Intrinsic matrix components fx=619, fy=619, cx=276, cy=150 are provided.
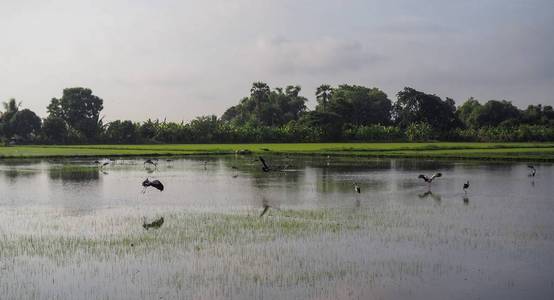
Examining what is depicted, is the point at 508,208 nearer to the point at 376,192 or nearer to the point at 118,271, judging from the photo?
the point at 376,192

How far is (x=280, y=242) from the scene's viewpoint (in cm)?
1432

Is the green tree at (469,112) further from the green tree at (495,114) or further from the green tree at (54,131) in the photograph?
the green tree at (54,131)

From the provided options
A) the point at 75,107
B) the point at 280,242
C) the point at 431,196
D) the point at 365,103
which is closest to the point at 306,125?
the point at 365,103

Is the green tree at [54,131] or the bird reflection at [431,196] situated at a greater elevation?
the green tree at [54,131]

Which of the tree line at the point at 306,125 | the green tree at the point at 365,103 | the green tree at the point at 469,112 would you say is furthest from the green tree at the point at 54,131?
the green tree at the point at 469,112

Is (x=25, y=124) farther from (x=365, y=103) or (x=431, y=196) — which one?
(x=431, y=196)

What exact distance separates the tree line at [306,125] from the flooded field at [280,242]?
54.2 metres

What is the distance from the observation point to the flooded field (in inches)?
428

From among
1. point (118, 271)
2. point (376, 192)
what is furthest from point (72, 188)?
point (118, 271)

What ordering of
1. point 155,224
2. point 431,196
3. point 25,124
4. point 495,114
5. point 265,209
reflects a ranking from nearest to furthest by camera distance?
point 155,224
point 265,209
point 431,196
point 25,124
point 495,114

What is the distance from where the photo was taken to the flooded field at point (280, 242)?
10.9 m

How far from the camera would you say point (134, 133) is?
263 ft

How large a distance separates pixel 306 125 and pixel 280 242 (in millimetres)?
67938

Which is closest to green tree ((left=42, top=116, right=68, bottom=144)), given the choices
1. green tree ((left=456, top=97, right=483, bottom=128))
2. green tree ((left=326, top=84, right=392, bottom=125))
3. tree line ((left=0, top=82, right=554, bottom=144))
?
tree line ((left=0, top=82, right=554, bottom=144))
